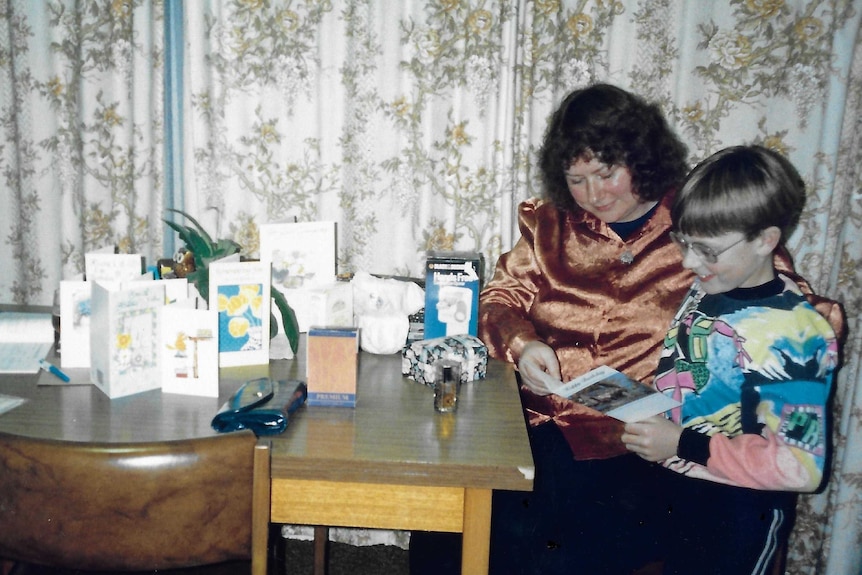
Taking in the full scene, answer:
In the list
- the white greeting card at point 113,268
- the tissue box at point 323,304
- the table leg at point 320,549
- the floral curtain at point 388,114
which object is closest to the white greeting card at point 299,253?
the tissue box at point 323,304

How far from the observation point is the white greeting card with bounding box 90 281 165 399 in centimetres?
133

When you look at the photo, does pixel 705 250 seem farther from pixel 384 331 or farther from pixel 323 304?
pixel 323 304

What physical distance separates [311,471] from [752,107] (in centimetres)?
156

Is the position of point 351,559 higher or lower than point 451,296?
lower

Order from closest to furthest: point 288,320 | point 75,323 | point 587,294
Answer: point 75,323 < point 288,320 < point 587,294

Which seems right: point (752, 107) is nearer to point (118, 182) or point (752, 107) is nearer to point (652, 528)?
point (652, 528)

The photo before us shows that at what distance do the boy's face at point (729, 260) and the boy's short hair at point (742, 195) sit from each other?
0.05 feet

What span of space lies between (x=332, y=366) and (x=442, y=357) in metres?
0.25

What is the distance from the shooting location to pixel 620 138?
165 centimetres

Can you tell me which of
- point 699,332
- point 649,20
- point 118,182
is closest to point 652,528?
point 699,332

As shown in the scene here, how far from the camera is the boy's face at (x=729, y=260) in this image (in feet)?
4.40

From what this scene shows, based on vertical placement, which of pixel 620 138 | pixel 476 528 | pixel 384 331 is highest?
pixel 620 138

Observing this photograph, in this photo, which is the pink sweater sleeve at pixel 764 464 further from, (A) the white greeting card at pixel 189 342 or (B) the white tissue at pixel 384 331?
(A) the white greeting card at pixel 189 342

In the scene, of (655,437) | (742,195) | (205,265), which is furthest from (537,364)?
(205,265)
